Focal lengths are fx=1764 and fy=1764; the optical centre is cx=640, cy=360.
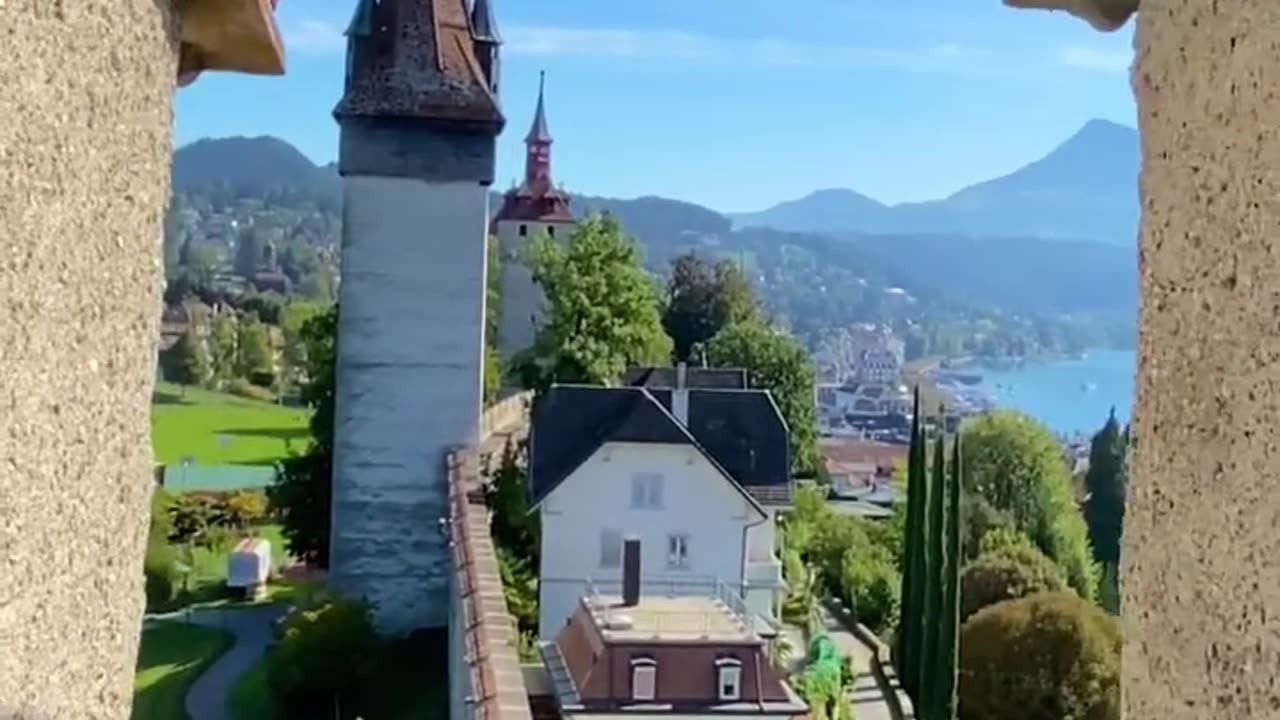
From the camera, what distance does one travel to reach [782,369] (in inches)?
1266

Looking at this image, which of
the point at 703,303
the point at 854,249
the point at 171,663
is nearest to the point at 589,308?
the point at 171,663

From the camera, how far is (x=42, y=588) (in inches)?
87.7

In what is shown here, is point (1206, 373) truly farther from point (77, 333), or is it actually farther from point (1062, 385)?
point (1062, 385)

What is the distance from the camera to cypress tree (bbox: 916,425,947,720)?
19.1 meters

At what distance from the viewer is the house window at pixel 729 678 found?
13.7m

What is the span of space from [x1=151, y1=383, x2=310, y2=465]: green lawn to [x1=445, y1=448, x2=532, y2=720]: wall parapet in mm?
25730

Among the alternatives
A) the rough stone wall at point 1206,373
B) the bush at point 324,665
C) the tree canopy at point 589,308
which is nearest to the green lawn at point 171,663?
the bush at point 324,665

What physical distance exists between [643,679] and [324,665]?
12.9 feet

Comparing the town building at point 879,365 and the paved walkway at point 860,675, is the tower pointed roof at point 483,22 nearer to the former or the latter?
the paved walkway at point 860,675

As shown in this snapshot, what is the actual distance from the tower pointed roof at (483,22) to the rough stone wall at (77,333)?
1562 centimetres

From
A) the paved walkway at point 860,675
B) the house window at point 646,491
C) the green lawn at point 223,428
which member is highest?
the house window at point 646,491

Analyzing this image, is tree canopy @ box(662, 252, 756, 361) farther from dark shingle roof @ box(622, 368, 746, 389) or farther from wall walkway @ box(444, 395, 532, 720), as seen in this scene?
wall walkway @ box(444, 395, 532, 720)

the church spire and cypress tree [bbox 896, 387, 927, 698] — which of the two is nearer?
cypress tree [bbox 896, 387, 927, 698]

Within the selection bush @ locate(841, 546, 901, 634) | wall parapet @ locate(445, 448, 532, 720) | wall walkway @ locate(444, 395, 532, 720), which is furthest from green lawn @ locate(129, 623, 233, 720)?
bush @ locate(841, 546, 901, 634)
